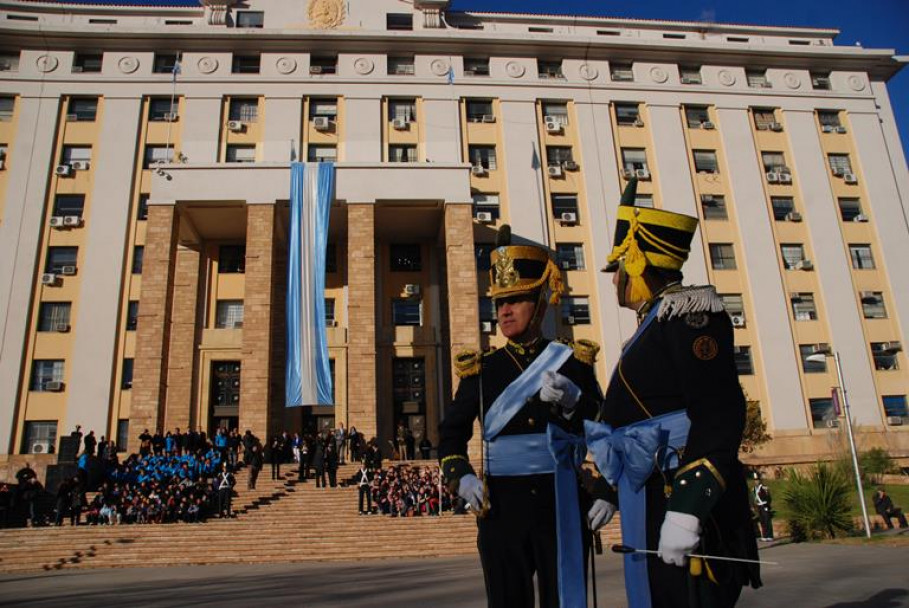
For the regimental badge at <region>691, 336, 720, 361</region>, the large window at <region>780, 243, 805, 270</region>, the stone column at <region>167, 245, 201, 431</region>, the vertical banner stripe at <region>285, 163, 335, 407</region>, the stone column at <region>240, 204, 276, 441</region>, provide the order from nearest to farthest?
the regimental badge at <region>691, 336, 720, 361</region>
the vertical banner stripe at <region>285, 163, 335, 407</region>
the stone column at <region>240, 204, 276, 441</region>
the stone column at <region>167, 245, 201, 431</region>
the large window at <region>780, 243, 805, 270</region>

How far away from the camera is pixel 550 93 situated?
34.2 meters

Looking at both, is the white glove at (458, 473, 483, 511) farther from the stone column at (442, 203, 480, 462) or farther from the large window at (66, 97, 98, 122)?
the large window at (66, 97, 98, 122)

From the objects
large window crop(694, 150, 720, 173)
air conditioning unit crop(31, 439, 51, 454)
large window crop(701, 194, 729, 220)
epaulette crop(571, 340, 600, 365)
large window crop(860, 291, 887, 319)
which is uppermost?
large window crop(694, 150, 720, 173)

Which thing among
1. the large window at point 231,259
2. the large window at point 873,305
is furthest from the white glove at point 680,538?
the large window at point 873,305

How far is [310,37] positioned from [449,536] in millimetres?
27200

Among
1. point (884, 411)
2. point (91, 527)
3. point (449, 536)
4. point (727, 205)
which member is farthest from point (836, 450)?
point (91, 527)

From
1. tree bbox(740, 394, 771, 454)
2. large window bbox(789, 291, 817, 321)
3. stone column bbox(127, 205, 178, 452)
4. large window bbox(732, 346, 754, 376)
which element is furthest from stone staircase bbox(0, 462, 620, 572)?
large window bbox(789, 291, 817, 321)

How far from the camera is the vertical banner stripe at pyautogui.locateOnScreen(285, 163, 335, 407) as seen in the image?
969 inches

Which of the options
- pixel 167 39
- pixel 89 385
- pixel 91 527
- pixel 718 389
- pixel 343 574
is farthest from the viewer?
Result: pixel 167 39

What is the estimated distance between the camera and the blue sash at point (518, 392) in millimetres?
4016

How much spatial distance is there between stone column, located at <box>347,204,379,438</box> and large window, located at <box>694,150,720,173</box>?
60.2ft

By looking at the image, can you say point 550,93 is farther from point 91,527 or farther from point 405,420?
point 91,527

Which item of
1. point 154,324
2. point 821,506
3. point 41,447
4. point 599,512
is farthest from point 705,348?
point 41,447

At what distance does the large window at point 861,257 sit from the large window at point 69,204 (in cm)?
3964
